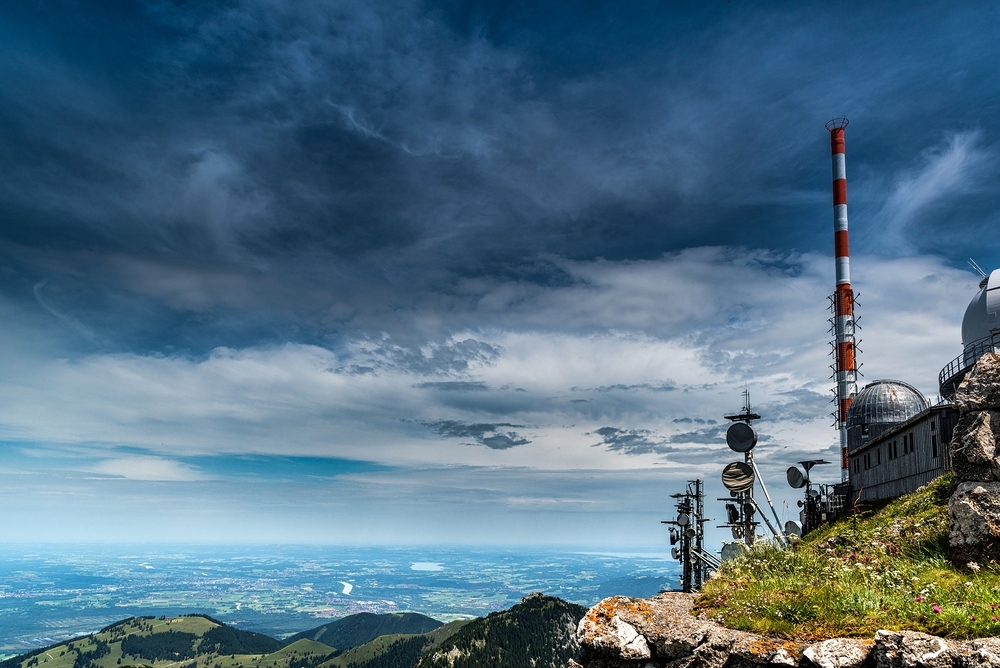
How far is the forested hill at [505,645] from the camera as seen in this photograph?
165 metres

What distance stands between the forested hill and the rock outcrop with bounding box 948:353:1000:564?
167 metres

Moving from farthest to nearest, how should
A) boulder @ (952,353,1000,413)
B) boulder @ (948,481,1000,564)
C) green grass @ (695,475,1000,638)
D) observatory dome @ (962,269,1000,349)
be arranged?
observatory dome @ (962,269,1000,349)
boulder @ (952,353,1000,413)
boulder @ (948,481,1000,564)
green grass @ (695,475,1000,638)

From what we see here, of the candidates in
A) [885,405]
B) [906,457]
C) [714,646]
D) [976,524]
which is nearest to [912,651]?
[714,646]

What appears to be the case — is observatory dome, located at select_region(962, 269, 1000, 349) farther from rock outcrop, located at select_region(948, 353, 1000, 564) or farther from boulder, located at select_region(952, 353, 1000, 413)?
rock outcrop, located at select_region(948, 353, 1000, 564)

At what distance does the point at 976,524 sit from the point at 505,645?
190 meters

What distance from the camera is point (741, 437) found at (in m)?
29.9

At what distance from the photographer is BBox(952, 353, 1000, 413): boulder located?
1406 centimetres

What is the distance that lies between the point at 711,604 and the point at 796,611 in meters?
2.07

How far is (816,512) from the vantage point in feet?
138

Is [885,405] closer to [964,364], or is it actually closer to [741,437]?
[964,364]

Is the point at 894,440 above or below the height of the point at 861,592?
above

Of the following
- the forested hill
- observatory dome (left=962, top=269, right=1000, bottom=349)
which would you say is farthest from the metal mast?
the forested hill

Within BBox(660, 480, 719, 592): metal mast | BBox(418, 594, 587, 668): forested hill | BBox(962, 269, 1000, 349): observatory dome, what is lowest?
BBox(418, 594, 587, 668): forested hill

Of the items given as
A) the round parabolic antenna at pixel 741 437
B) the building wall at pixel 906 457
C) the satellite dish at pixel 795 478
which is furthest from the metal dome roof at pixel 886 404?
the round parabolic antenna at pixel 741 437
